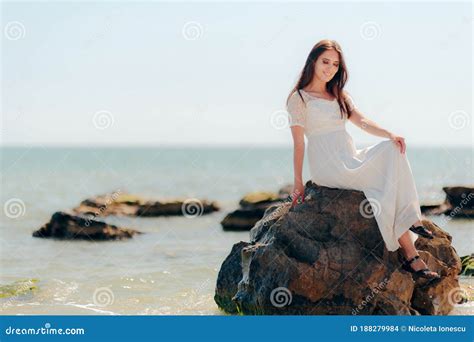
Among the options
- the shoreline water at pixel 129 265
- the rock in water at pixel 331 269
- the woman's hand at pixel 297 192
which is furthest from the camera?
the shoreline water at pixel 129 265

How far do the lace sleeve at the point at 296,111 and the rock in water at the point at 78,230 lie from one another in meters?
8.96

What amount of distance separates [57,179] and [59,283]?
1492 inches

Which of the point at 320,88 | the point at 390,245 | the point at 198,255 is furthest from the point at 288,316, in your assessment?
the point at 198,255

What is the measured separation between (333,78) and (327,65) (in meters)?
Result: 0.31

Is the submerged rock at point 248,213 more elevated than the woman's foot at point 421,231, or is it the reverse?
the woman's foot at point 421,231

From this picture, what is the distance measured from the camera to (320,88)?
877cm

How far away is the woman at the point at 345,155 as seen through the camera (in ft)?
26.7

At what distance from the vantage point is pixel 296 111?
8.61 metres

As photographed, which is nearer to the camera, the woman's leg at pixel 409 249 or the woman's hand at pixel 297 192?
the woman's leg at pixel 409 249

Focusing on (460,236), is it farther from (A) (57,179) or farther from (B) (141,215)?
(A) (57,179)

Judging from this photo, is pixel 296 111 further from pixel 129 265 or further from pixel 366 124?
pixel 129 265

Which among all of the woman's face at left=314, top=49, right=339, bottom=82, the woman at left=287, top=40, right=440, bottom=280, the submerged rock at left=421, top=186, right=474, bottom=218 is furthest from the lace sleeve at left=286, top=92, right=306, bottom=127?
the submerged rock at left=421, top=186, right=474, bottom=218

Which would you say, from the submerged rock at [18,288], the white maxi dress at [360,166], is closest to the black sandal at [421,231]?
the white maxi dress at [360,166]

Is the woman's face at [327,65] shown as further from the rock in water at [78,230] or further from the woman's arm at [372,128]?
the rock in water at [78,230]
